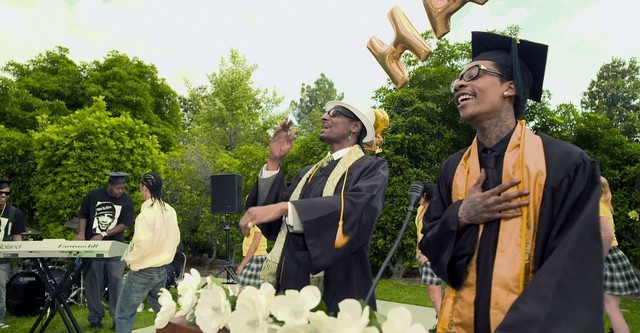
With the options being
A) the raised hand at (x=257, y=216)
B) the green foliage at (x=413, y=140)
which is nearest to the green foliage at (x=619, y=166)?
the green foliage at (x=413, y=140)

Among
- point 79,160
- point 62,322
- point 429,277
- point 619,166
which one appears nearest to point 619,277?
point 429,277

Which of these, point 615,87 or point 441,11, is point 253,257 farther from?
point 615,87

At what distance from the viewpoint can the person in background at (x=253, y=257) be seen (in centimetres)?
664

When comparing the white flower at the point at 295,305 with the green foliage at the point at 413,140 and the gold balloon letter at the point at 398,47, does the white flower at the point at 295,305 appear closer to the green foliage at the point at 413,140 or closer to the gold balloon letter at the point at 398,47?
the gold balloon letter at the point at 398,47

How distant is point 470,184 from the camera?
6.74ft

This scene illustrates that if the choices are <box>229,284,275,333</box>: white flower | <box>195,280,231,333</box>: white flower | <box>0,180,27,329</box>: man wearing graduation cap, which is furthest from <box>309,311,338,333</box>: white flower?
<box>0,180,27,329</box>: man wearing graduation cap

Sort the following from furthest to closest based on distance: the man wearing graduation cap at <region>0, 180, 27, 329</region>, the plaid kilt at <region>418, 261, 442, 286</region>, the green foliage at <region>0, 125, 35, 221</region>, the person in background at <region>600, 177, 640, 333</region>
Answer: the green foliage at <region>0, 125, 35, 221</region> → the man wearing graduation cap at <region>0, 180, 27, 329</region> → the plaid kilt at <region>418, 261, 442, 286</region> → the person in background at <region>600, 177, 640, 333</region>

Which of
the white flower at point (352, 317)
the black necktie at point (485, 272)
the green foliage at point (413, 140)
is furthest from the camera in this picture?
the green foliage at point (413, 140)

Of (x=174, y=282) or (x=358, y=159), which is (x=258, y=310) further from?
(x=174, y=282)

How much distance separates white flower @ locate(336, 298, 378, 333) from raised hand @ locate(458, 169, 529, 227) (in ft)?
2.89

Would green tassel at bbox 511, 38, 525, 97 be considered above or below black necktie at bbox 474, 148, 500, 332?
above

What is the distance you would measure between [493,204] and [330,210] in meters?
0.92

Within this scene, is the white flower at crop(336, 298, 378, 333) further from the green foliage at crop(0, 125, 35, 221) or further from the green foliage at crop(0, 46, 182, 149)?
the green foliage at crop(0, 46, 182, 149)

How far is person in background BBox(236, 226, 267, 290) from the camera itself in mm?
6637
